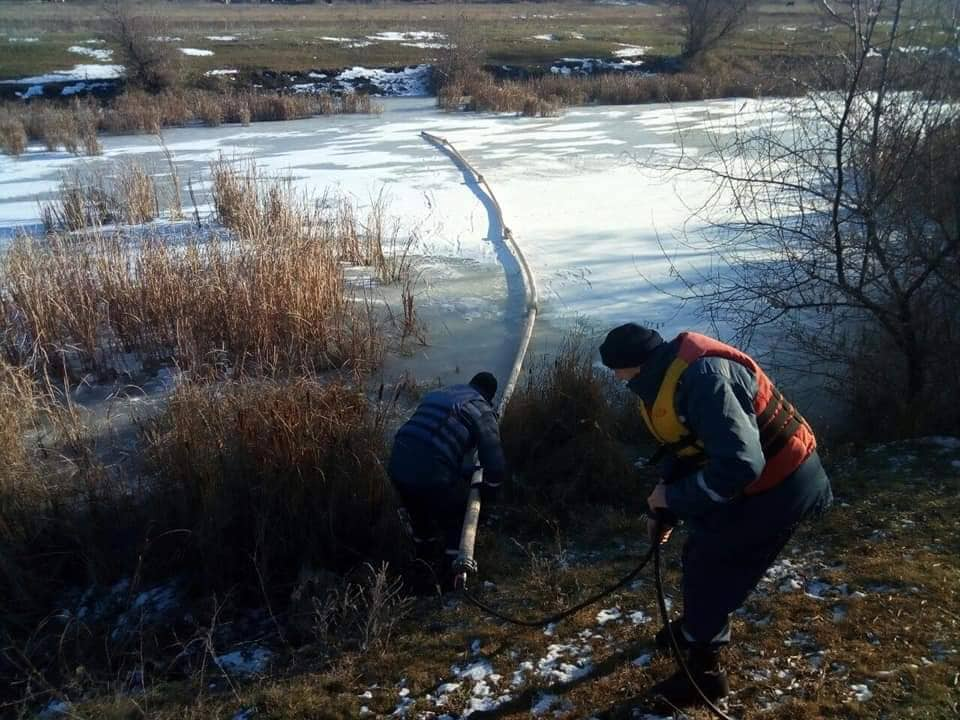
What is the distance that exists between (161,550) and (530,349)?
11.2 feet

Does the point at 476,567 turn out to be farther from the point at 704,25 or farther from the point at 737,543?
the point at 704,25

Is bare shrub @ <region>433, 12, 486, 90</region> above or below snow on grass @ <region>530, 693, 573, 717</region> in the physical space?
above

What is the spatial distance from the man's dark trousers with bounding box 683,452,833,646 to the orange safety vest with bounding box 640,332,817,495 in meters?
0.05

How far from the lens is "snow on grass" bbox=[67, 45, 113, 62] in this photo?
3172cm

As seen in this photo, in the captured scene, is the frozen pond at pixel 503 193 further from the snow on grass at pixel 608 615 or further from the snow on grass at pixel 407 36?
the snow on grass at pixel 407 36

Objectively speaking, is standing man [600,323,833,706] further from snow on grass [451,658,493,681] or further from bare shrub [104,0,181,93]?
bare shrub [104,0,181,93]

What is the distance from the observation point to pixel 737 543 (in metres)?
2.67

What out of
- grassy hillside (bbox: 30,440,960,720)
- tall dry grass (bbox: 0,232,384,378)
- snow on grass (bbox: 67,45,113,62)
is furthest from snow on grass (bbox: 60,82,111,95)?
grassy hillside (bbox: 30,440,960,720)

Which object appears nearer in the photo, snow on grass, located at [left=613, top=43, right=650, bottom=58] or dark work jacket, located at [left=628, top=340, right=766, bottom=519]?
dark work jacket, located at [left=628, top=340, right=766, bottom=519]

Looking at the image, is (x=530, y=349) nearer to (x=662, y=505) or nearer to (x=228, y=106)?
(x=662, y=505)

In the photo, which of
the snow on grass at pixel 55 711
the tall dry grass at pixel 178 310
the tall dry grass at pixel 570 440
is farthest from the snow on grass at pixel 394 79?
the snow on grass at pixel 55 711

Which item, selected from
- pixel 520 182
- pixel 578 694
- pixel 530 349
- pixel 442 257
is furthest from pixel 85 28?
pixel 578 694

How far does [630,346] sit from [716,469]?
0.50 metres

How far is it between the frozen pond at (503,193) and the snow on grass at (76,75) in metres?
10.9
